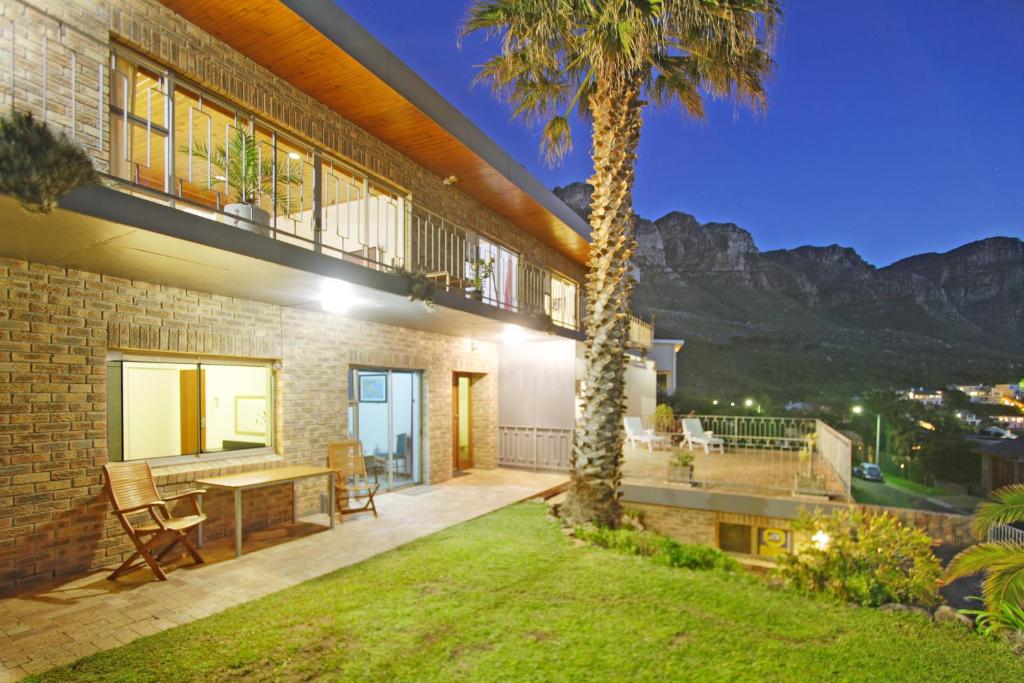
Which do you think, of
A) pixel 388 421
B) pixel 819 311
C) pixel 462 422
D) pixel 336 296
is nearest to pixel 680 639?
pixel 336 296

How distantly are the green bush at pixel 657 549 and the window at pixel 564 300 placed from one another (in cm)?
1007

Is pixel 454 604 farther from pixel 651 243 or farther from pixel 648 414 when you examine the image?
pixel 651 243

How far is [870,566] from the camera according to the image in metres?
5.60

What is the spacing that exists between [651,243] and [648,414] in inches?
2896

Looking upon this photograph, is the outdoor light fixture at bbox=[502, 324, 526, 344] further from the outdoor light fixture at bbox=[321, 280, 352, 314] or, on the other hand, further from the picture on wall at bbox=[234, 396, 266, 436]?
the picture on wall at bbox=[234, 396, 266, 436]

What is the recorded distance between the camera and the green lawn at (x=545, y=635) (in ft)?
12.6

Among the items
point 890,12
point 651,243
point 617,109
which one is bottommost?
point 617,109

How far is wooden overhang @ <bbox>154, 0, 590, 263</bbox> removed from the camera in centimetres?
650

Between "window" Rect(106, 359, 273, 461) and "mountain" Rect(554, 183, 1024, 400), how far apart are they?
5084cm

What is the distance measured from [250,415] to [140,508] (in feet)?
8.09

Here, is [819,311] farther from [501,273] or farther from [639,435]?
[501,273]

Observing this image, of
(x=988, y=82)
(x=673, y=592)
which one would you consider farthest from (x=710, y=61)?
(x=988, y=82)

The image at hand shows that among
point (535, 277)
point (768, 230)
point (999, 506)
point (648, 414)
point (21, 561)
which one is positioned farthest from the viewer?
point (768, 230)

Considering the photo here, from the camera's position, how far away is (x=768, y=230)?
162750mm
